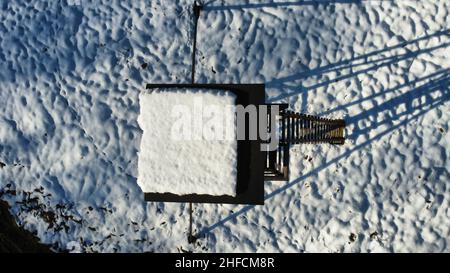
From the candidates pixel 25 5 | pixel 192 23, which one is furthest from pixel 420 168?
pixel 25 5

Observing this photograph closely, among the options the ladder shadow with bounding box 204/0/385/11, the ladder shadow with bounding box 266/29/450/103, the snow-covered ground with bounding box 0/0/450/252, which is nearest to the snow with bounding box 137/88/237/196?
the snow-covered ground with bounding box 0/0/450/252

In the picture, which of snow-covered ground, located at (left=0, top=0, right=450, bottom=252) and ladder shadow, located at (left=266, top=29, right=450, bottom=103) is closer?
snow-covered ground, located at (left=0, top=0, right=450, bottom=252)

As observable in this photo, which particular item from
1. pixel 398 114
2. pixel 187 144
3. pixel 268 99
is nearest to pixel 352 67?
pixel 398 114

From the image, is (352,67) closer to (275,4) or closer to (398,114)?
(398,114)

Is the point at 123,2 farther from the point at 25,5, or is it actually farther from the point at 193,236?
the point at 193,236

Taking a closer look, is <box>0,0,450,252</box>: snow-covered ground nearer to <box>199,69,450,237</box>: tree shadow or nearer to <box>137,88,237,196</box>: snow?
<box>199,69,450,237</box>: tree shadow
